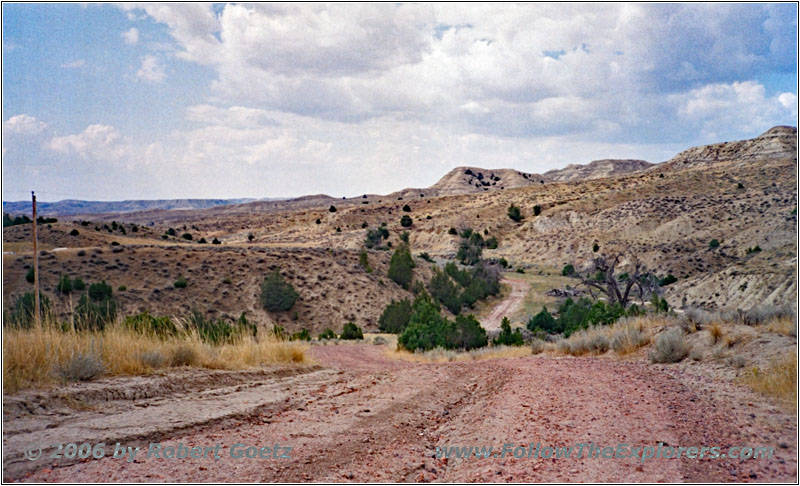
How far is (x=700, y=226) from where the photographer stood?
56.9 metres

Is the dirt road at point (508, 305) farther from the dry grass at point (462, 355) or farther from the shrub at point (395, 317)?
the dry grass at point (462, 355)

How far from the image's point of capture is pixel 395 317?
34000mm

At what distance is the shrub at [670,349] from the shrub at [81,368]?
9076mm

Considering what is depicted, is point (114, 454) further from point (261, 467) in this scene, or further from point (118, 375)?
point (118, 375)

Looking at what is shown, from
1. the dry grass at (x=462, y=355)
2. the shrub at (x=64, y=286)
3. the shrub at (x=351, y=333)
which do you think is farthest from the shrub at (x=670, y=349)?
the shrub at (x=64, y=286)

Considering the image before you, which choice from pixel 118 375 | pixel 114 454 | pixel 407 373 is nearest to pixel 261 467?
pixel 114 454

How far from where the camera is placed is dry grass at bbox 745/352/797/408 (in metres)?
6.54

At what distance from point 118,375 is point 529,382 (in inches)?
224

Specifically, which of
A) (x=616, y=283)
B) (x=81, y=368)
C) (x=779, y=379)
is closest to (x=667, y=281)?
(x=616, y=283)

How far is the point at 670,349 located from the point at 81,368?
937 cm

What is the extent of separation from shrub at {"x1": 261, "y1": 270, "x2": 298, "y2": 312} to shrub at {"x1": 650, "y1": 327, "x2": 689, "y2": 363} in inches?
1224

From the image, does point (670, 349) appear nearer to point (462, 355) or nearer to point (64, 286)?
point (462, 355)

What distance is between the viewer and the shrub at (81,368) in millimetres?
6641

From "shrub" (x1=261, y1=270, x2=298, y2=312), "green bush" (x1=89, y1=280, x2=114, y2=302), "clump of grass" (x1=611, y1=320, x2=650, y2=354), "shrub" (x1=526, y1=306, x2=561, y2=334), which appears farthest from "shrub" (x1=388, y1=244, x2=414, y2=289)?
"clump of grass" (x1=611, y1=320, x2=650, y2=354)
